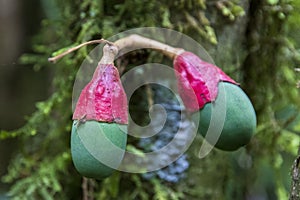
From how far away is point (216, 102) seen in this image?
0.85m

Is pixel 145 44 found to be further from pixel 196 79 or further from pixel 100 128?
pixel 100 128

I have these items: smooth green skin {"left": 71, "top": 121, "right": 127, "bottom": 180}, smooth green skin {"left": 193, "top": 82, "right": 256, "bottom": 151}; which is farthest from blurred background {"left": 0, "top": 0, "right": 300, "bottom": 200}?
smooth green skin {"left": 71, "top": 121, "right": 127, "bottom": 180}

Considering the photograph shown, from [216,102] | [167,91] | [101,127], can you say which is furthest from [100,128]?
[167,91]

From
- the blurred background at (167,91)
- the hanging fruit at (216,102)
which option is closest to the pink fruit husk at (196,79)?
the hanging fruit at (216,102)

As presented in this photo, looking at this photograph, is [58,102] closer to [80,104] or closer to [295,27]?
[80,104]

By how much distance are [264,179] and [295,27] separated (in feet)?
2.41

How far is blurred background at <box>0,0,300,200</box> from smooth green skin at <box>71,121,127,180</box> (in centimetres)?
31

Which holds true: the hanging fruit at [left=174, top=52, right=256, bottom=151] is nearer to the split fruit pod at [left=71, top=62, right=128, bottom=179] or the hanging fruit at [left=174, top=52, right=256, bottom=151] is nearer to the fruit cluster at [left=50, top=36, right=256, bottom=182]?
the fruit cluster at [left=50, top=36, right=256, bottom=182]

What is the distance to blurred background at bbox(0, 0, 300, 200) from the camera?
1091 millimetres

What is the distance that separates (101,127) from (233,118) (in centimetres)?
23

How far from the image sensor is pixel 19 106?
1472mm

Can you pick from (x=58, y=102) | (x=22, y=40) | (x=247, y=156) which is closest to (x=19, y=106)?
(x=22, y=40)

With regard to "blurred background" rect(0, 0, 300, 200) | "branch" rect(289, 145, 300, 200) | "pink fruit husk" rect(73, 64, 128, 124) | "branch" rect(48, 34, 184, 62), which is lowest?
"blurred background" rect(0, 0, 300, 200)

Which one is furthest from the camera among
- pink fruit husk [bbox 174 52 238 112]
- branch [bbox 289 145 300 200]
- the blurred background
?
the blurred background
